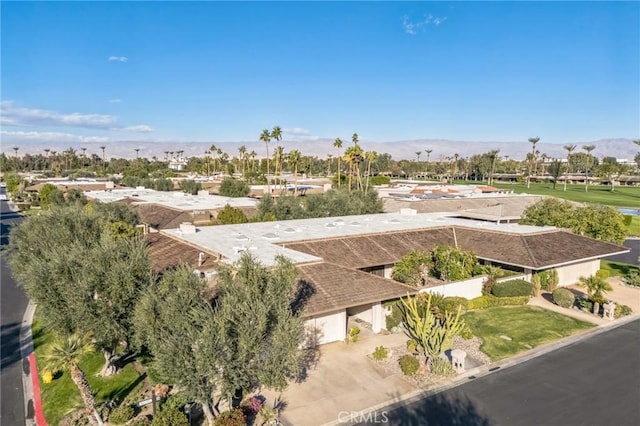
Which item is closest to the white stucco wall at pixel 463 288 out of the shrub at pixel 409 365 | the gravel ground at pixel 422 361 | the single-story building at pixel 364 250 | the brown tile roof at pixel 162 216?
the single-story building at pixel 364 250

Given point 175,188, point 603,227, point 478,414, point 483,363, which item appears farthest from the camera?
point 175,188

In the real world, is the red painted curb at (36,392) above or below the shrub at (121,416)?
below

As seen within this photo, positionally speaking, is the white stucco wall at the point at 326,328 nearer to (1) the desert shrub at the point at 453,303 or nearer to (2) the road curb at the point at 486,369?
(1) the desert shrub at the point at 453,303

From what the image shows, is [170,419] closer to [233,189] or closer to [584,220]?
[584,220]

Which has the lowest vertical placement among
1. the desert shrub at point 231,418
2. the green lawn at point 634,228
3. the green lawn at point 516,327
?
the green lawn at point 516,327

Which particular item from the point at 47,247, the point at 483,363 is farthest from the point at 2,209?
the point at 483,363

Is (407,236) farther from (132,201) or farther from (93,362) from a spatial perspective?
(132,201)

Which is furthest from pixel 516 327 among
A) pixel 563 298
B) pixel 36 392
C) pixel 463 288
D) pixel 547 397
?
pixel 36 392
